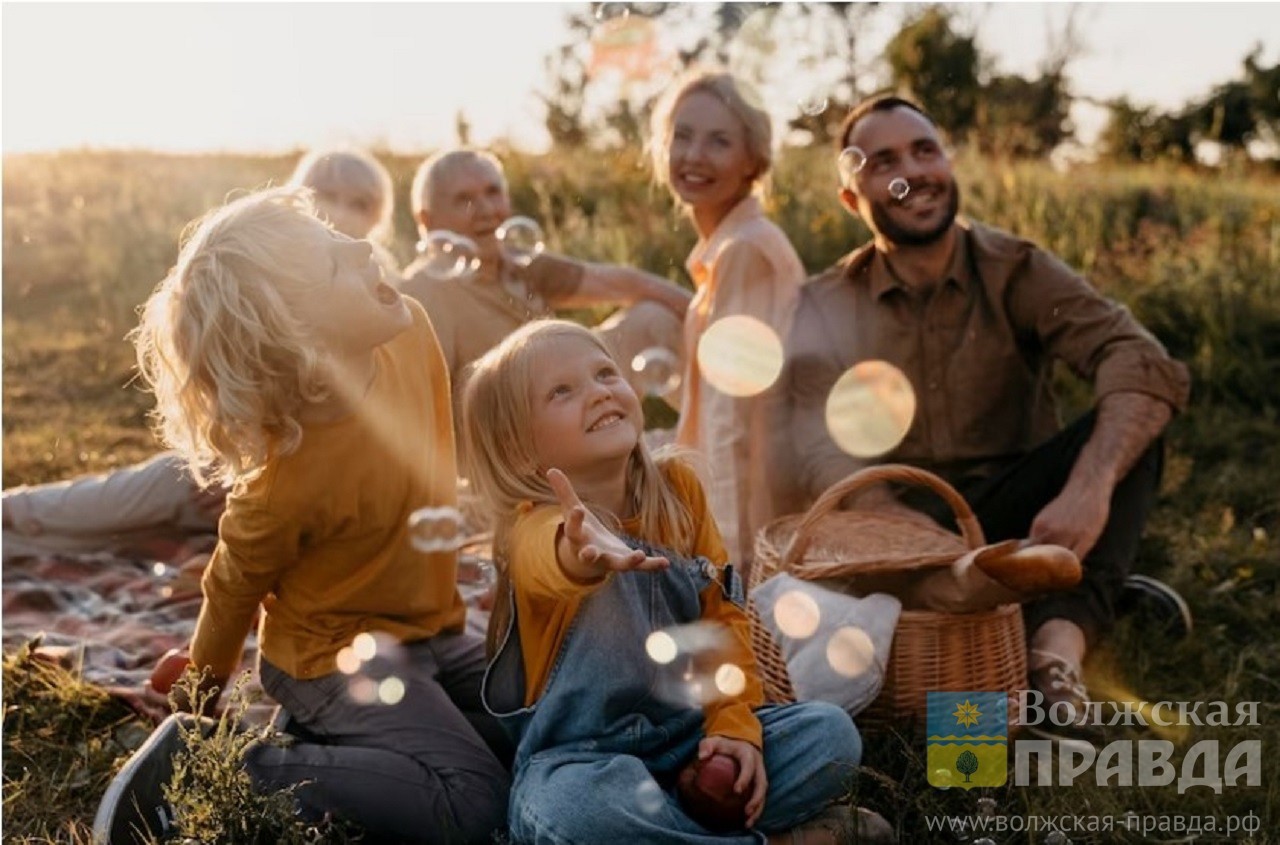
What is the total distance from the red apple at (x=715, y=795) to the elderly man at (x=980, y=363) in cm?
135

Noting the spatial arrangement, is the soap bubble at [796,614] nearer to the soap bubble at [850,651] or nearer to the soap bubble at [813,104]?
the soap bubble at [850,651]

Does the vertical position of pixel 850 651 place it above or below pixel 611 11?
below

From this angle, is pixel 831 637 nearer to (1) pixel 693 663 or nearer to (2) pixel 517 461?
(1) pixel 693 663

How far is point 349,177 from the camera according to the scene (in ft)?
14.1

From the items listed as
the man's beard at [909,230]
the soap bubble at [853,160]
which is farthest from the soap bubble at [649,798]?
the soap bubble at [853,160]

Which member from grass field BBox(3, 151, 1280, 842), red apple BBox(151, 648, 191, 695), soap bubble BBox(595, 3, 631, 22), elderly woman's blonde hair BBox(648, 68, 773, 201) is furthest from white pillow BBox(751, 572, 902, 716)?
soap bubble BBox(595, 3, 631, 22)

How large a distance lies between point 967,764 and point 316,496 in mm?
1335

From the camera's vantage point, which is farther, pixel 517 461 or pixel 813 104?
pixel 813 104

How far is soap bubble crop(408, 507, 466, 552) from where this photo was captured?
2.65 meters

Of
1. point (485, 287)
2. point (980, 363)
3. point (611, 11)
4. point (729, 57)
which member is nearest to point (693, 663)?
point (980, 363)

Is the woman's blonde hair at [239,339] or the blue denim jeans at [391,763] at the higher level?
the woman's blonde hair at [239,339]

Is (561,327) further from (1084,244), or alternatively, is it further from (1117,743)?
(1084,244)

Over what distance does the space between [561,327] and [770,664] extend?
96 cm

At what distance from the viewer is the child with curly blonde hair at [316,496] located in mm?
2459
